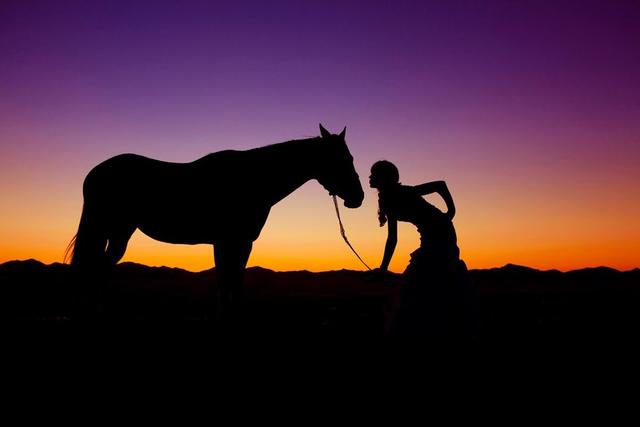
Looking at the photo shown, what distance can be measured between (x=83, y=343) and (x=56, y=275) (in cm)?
2244

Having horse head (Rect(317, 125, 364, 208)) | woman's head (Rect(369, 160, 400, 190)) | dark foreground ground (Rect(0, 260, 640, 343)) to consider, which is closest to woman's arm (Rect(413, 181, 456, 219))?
woman's head (Rect(369, 160, 400, 190))

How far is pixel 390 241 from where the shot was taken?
5184 mm

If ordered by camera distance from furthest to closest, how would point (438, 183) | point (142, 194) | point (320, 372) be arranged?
1. point (142, 194)
2. point (438, 183)
3. point (320, 372)

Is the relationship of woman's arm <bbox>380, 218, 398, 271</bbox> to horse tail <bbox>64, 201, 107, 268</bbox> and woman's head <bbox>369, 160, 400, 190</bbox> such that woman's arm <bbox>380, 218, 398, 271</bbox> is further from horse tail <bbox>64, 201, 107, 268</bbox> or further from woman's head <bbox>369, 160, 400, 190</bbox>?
horse tail <bbox>64, 201, 107, 268</bbox>

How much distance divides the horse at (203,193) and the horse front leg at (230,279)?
2 cm

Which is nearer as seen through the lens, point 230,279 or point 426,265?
point 426,265

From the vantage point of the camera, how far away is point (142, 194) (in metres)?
6.84

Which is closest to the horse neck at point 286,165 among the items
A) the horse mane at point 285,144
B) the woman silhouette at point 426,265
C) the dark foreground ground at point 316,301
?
the horse mane at point 285,144

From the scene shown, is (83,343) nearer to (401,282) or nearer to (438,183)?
(401,282)

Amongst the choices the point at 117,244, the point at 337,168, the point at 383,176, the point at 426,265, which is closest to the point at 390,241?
the point at 426,265

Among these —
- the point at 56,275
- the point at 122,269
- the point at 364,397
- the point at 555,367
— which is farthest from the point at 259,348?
the point at 122,269

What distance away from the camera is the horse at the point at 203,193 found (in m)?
6.61

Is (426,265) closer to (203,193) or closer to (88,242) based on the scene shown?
(203,193)

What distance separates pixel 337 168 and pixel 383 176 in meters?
1.95
